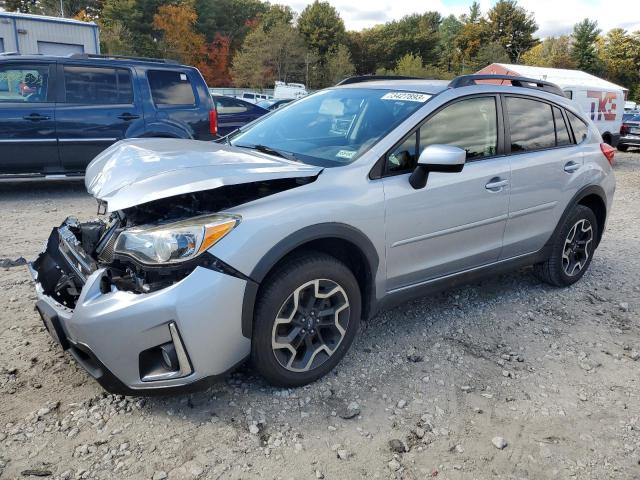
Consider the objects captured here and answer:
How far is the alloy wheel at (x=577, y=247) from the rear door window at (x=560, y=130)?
2.24 ft

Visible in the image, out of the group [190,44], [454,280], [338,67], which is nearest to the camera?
[454,280]

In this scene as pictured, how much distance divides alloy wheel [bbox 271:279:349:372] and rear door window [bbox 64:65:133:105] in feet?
19.2

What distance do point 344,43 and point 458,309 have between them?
7177cm

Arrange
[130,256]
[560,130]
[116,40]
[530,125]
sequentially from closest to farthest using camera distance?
[130,256] → [530,125] → [560,130] → [116,40]

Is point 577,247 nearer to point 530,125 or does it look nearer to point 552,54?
point 530,125

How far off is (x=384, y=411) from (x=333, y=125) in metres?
1.89

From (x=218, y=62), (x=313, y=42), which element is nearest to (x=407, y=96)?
(x=218, y=62)

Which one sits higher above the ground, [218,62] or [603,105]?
[218,62]

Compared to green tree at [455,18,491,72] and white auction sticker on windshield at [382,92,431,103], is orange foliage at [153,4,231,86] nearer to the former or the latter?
green tree at [455,18,491,72]

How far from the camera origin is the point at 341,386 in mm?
2994

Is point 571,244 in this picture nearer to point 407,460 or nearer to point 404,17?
Result: point 407,460

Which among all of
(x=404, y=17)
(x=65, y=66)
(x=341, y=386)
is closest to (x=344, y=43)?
(x=404, y=17)

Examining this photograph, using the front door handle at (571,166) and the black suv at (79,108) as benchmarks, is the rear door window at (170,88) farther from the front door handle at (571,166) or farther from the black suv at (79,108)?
the front door handle at (571,166)

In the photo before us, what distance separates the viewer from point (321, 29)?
6794cm
